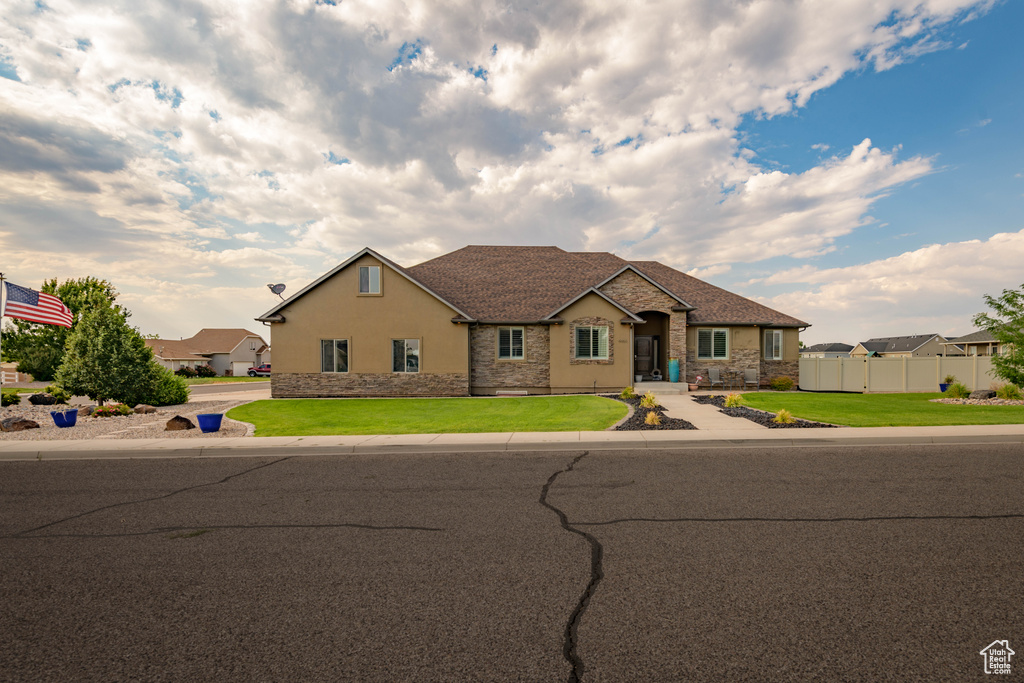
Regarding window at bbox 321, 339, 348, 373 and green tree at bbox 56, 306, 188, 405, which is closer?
green tree at bbox 56, 306, 188, 405

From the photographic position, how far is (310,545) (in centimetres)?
517

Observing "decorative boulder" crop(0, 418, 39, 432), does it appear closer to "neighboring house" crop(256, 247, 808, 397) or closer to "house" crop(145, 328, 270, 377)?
"neighboring house" crop(256, 247, 808, 397)

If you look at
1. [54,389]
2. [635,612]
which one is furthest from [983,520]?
[54,389]

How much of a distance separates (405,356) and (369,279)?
4.04m

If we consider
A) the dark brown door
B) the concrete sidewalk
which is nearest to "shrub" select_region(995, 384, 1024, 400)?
the concrete sidewalk

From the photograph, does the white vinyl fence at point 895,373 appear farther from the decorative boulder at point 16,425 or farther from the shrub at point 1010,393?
the decorative boulder at point 16,425

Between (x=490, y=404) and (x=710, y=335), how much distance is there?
13.2 m

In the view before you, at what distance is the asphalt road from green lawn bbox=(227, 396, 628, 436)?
5.69 meters

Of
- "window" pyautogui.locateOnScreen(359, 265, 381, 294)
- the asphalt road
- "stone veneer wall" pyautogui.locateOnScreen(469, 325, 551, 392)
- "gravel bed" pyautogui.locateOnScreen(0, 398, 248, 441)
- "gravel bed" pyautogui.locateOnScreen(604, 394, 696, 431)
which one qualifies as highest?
"window" pyautogui.locateOnScreen(359, 265, 381, 294)

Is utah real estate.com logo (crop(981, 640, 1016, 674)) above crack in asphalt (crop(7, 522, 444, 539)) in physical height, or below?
above

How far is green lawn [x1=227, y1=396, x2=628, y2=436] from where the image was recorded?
13.6m

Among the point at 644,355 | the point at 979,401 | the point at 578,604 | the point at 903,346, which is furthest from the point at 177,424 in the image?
the point at 903,346

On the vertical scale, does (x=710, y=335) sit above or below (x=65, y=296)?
below

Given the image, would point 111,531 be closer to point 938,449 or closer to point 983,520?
point 983,520
